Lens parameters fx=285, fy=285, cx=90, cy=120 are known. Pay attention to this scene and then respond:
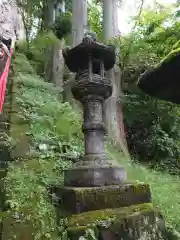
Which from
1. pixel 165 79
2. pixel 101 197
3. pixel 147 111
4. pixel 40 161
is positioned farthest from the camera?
pixel 147 111

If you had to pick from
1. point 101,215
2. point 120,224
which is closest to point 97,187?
point 101,215

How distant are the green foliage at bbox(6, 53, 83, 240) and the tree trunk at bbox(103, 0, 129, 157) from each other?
1319mm

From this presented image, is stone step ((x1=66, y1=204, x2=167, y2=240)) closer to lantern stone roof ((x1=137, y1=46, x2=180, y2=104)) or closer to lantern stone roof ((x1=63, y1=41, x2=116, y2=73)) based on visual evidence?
lantern stone roof ((x1=63, y1=41, x2=116, y2=73))

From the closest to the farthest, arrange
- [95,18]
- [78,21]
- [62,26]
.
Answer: [78,21], [95,18], [62,26]

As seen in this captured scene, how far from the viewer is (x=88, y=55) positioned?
11.3 feet

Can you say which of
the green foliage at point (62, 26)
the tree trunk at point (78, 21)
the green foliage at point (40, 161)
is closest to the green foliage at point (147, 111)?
the tree trunk at point (78, 21)

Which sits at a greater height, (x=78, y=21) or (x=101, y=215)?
(x=78, y=21)

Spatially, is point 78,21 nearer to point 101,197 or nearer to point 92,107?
point 92,107

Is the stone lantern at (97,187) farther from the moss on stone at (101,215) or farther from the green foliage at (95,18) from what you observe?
the green foliage at (95,18)

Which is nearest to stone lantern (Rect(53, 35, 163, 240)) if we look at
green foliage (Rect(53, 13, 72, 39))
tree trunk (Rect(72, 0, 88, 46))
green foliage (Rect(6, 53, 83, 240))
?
green foliage (Rect(6, 53, 83, 240))

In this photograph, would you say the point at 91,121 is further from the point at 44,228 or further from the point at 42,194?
the point at 44,228

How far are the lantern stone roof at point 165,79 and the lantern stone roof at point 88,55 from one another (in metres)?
0.97

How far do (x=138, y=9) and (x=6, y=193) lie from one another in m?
7.94

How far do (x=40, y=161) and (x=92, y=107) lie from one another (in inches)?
40.6
